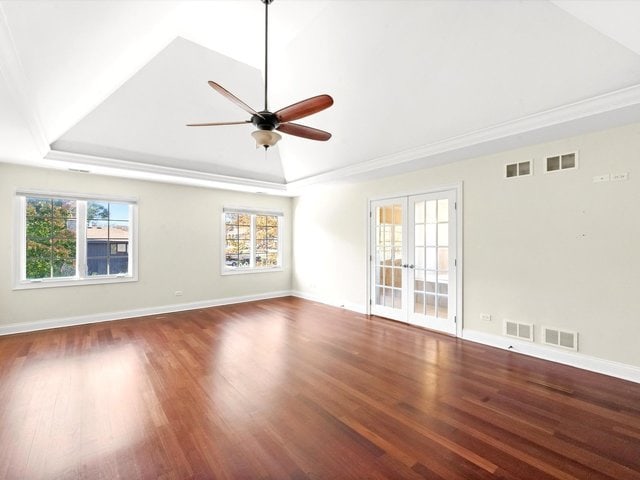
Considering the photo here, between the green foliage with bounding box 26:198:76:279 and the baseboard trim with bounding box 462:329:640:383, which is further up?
the green foliage with bounding box 26:198:76:279

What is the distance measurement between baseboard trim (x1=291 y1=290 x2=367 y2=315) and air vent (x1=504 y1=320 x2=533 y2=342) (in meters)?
2.38

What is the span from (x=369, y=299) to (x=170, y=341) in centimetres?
332

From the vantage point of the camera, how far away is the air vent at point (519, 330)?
11.9 ft

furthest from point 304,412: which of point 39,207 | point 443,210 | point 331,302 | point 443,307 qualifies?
point 39,207

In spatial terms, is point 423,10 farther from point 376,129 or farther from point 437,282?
point 437,282

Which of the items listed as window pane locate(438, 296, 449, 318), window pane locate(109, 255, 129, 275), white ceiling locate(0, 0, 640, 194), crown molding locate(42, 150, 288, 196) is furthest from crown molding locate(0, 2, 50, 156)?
window pane locate(438, 296, 449, 318)

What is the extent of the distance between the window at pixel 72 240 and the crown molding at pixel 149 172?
0.61 metres

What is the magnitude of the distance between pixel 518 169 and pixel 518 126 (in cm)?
72

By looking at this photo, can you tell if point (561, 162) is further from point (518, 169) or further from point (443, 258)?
point (443, 258)

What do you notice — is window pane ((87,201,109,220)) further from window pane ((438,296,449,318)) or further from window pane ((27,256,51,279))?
window pane ((438,296,449,318))

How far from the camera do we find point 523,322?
12.1ft

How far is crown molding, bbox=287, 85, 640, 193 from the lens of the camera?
2.63 metres

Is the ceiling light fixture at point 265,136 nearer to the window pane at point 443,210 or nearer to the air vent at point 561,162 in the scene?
the window pane at point 443,210

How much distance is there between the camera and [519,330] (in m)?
3.71
